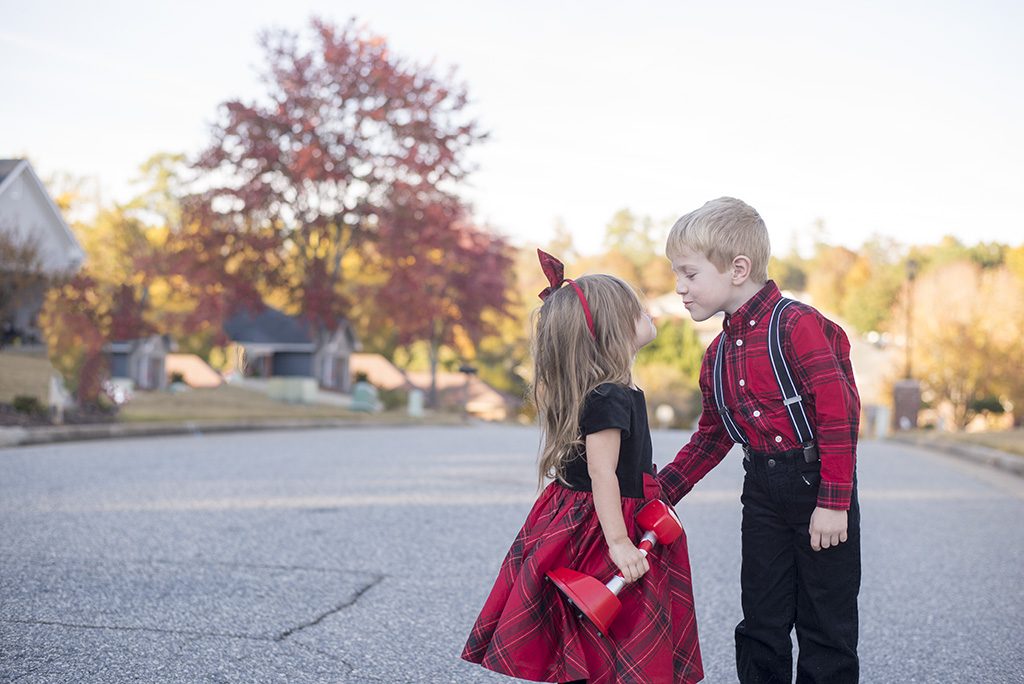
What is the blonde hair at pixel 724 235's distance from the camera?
115 inches

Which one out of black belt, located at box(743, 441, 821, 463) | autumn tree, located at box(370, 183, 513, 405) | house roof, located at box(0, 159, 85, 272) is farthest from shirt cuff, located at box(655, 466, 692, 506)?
house roof, located at box(0, 159, 85, 272)

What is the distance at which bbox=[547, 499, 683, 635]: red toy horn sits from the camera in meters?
2.56

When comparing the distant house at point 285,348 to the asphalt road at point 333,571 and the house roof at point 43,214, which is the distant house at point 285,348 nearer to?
the house roof at point 43,214

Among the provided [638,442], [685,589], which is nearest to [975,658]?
[685,589]

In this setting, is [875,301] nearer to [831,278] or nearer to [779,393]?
[831,278]

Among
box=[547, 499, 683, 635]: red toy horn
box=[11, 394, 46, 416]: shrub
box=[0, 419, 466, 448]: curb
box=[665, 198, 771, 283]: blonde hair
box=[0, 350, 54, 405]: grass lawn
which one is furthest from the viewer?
box=[0, 350, 54, 405]: grass lawn

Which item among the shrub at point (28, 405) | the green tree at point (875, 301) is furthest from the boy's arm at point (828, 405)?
the green tree at point (875, 301)

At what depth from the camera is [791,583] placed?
9.59ft

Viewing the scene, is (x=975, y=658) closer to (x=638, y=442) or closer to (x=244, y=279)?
(x=638, y=442)

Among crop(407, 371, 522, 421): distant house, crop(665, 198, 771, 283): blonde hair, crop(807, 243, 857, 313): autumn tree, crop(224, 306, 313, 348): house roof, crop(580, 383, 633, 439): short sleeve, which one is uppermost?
crop(807, 243, 857, 313): autumn tree

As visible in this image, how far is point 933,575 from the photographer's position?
18.8ft

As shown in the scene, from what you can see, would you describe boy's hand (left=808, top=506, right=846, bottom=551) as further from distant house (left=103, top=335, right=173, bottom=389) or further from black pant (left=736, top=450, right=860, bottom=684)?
distant house (left=103, top=335, right=173, bottom=389)

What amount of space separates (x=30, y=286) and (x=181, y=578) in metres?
15.9

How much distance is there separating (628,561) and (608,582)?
81 millimetres
